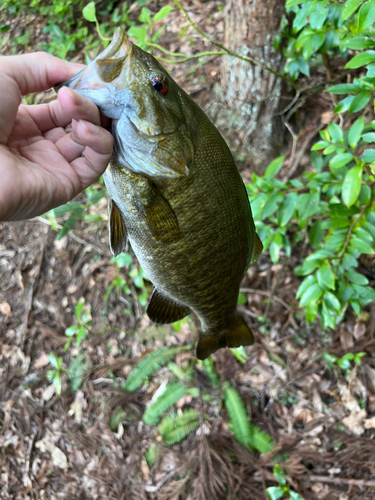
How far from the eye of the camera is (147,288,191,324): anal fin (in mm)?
1787

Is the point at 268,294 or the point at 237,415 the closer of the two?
the point at 237,415

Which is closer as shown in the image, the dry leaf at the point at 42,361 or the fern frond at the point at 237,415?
the fern frond at the point at 237,415

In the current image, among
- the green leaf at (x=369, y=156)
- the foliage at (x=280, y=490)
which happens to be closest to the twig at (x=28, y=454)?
the foliage at (x=280, y=490)

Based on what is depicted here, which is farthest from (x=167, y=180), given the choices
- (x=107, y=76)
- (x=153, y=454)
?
(x=153, y=454)

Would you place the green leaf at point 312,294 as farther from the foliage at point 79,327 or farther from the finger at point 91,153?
the foliage at point 79,327

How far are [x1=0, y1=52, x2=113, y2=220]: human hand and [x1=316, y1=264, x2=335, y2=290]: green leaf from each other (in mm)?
1337

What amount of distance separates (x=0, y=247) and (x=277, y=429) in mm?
3708

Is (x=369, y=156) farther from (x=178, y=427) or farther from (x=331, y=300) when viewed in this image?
(x=178, y=427)

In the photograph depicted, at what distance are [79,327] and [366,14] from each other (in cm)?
277

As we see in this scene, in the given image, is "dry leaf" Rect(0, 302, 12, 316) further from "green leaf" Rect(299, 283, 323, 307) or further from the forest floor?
"green leaf" Rect(299, 283, 323, 307)

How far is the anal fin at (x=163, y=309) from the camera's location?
179cm

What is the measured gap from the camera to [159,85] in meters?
1.23

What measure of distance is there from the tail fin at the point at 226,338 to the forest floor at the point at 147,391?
1136 mm

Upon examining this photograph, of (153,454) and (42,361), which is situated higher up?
(42,361)
